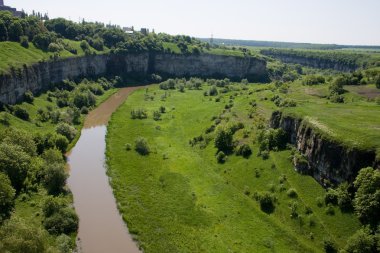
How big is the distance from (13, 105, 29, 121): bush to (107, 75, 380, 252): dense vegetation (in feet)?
58.5

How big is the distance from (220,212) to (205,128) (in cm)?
3483

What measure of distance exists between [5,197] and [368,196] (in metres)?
41.5

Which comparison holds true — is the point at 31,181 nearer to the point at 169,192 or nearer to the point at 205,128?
the point at 169,192

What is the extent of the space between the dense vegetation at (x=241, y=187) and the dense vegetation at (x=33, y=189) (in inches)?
318

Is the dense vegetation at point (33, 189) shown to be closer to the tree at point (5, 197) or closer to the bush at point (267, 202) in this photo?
the tree at point (5, 197)

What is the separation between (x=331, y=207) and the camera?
148 ft

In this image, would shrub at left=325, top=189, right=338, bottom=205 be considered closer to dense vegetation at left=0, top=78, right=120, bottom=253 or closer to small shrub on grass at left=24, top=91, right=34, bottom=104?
dense vegetation at left=0, top=78, right=120, bottom=253

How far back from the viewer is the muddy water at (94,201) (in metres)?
43.1

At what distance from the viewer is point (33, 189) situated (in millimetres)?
50844

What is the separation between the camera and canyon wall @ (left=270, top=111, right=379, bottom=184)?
44688 mm

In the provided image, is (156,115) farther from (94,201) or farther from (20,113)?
(94,201)

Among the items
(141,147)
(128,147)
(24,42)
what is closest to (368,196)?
(141,147)

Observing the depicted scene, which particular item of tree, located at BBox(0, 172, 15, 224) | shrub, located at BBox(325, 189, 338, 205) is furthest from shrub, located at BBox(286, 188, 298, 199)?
tree, located at BBox(0, 172, 15, 224)

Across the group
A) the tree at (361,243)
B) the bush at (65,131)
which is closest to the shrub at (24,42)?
the bush at (65,131)
